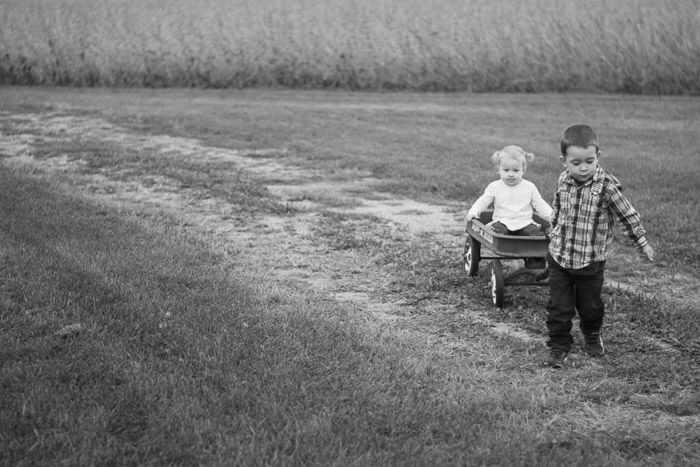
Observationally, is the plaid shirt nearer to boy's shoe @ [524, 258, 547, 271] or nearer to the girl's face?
boy's shoe @ [524, 258, 547, 271]

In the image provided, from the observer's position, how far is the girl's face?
6180 mm

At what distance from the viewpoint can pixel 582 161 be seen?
4629mm

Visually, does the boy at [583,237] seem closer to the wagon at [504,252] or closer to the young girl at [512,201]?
the wagon at [504,252]

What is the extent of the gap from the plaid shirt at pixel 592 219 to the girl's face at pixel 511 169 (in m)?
1.40

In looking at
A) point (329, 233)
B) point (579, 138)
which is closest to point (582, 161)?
point (579, 138)

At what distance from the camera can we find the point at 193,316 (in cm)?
479

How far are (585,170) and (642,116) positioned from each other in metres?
13.2

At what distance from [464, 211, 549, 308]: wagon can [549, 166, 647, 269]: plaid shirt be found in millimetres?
728

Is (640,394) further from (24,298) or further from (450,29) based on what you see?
(450,29)

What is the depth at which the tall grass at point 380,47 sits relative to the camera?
70.0 feet

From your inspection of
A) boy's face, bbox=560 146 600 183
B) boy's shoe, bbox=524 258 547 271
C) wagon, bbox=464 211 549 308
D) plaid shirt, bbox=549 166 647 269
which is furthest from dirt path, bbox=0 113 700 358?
boy's face, bbox=560 146 600 183

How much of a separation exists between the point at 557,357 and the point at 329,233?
3233 mm

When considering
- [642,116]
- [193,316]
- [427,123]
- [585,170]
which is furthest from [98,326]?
[642,116]

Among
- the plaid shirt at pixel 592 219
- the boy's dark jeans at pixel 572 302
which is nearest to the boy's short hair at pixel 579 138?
the plaid shirt at pixel 592 219
